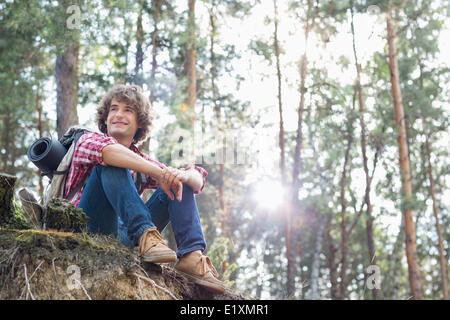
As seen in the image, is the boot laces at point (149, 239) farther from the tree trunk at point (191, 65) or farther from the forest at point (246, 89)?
the tree trunk at point (191, 65)

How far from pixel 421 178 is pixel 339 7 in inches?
346

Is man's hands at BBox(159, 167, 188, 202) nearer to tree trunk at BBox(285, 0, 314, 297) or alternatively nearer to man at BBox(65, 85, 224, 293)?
man at BBox(65, 85, 224, 293)

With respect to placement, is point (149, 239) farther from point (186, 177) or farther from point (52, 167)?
point (52, 167)

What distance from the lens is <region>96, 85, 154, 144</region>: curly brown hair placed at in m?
3.73

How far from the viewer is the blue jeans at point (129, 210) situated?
303 cm

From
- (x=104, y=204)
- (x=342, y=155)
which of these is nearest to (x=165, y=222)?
(x=104, y=204)

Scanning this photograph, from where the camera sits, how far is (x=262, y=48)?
10.9 m

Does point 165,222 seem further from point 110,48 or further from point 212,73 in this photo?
point 212,73

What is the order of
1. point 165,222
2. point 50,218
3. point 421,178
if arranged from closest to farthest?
point 50,218, point 165,222, point 421,178

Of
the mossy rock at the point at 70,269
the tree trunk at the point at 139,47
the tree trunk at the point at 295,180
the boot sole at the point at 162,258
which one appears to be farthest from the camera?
the tree trunk at the point at 139,47

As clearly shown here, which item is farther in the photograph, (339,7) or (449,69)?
(449,69)

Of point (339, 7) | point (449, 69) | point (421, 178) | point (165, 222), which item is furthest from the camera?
point (421, 178)

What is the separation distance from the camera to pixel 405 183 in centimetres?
1202

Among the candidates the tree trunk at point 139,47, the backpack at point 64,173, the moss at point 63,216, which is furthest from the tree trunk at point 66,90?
the moss at point 63,216
